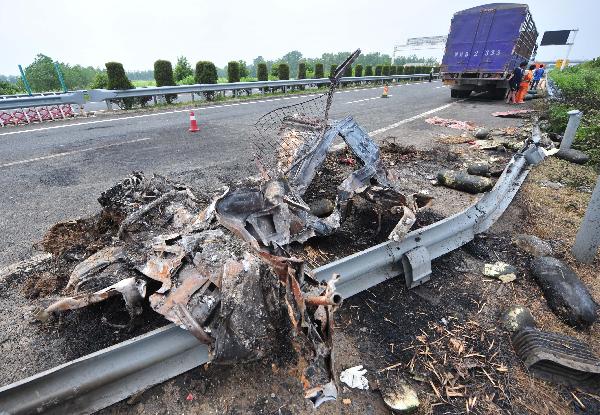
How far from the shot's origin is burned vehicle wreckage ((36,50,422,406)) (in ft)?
5.51

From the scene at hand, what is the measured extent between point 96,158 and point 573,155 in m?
9.12

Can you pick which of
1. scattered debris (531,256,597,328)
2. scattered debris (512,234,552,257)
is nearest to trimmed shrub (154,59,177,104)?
scattered debris (512,234,552,257)

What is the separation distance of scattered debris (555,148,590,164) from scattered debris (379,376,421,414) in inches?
248

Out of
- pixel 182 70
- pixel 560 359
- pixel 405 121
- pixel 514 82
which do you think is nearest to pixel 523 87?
pixel 514 82

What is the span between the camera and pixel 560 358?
6.63 ft

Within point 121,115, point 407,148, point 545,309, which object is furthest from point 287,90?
point 545,309

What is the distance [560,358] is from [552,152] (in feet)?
19.1

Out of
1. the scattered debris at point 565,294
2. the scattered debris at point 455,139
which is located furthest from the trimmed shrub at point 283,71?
the scattered debris at point 565,294

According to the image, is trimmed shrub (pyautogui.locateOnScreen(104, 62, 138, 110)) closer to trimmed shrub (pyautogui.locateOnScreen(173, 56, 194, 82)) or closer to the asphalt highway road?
the asphalt highway road

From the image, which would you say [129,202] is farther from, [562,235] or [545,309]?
[562,235]

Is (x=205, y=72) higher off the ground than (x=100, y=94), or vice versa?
(x=205, y=72)

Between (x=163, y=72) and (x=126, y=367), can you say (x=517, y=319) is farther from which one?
(x=163, y=72)

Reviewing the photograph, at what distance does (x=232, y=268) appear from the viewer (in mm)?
1946

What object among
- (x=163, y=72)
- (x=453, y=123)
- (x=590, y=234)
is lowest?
(x=453, y=123)
